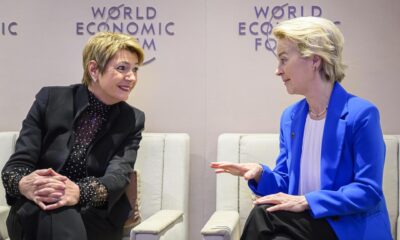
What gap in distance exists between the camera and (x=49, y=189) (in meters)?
2.57

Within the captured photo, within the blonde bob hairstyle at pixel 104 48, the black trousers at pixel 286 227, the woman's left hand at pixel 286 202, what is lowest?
the black trousers at pixel 286 227

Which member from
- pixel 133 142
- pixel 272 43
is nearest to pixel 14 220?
pixel 133 142

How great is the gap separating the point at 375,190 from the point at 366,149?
18cm

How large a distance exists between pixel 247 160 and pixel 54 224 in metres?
1.24

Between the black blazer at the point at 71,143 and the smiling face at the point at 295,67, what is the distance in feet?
3.04

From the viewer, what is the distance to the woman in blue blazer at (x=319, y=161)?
227 cm

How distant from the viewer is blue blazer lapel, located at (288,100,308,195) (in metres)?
2.56

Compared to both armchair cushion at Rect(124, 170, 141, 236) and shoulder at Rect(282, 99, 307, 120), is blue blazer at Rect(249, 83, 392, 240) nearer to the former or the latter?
shoulder at Rect(282, 99, 307, 120)

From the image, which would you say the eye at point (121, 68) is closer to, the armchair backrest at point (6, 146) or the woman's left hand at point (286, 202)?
the armchair backrest at point (6, 146)

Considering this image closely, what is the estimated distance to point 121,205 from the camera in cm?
286

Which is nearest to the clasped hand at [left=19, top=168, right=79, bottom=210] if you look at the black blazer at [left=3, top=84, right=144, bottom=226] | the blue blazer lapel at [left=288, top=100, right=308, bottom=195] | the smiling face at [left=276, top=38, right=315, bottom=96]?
the black blazer at [left=3, top=84, right=144, bottom=226]

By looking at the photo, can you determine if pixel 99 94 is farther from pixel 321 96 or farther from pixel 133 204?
pixel 321 96

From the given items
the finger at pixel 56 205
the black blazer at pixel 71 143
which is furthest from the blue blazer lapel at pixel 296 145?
the finger at pixel 56 205

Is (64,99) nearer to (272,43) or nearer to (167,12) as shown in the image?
(167,12)
